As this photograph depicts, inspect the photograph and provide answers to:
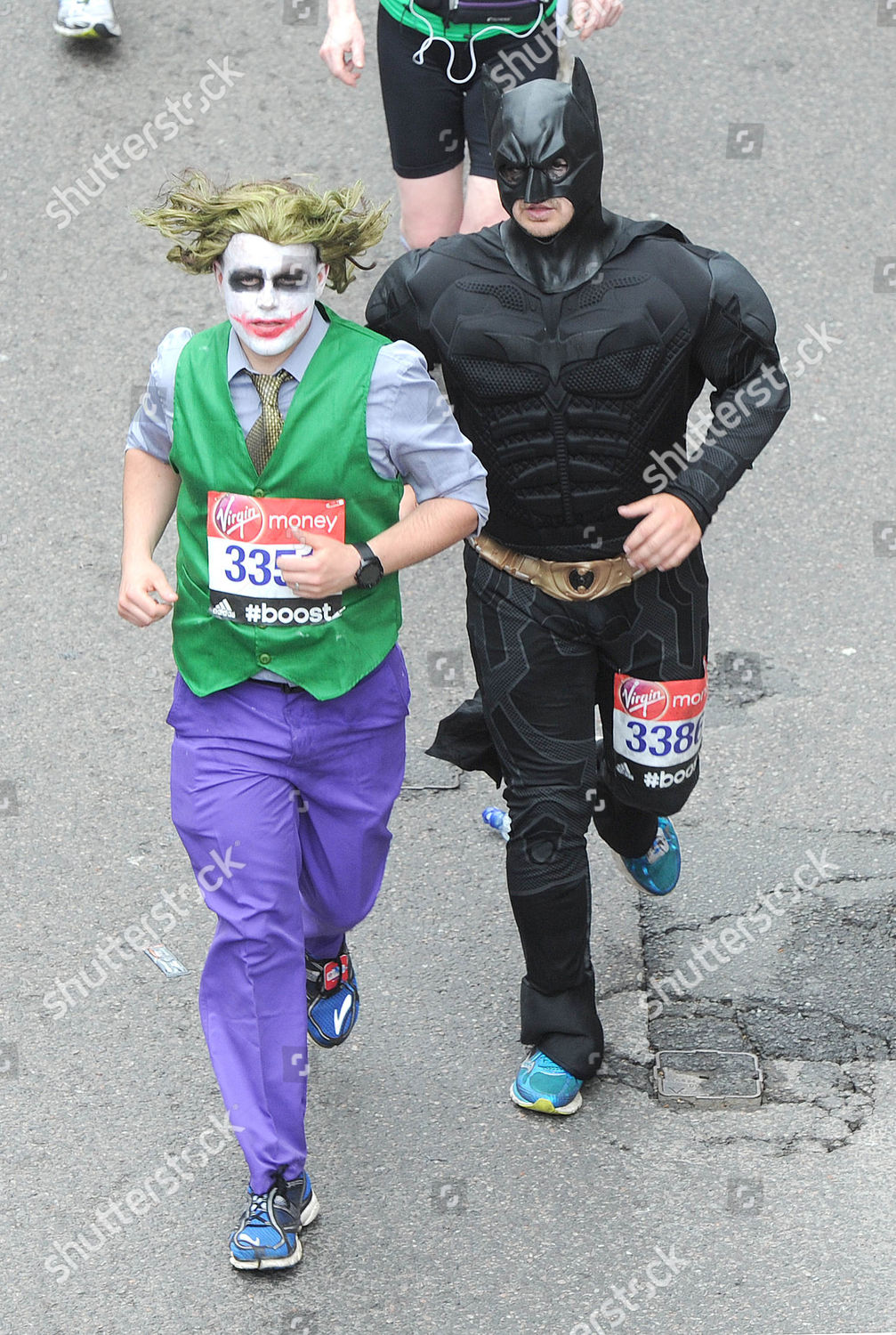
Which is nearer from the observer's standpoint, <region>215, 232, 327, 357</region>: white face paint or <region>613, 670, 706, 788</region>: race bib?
<region>215, 232, 327, 357</region>: white face paint

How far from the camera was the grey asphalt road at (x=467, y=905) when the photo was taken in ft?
12.7

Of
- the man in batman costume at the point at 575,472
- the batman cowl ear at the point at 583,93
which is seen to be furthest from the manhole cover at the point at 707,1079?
the batman cowl ear at the point at 583,93

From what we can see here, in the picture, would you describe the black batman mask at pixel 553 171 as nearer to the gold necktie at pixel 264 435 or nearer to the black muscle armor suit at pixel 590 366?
the black muscle armor suit at pixel 590 366

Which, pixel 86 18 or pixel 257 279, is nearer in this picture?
pixel 257 279

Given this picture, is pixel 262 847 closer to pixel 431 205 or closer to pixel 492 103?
pixel 492 103

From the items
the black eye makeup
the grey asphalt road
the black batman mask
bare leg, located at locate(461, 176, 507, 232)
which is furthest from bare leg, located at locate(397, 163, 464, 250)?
the black eye makeup

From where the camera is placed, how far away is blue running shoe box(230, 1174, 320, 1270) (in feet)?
12.6

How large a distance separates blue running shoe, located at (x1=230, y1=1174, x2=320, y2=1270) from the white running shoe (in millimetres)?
5721

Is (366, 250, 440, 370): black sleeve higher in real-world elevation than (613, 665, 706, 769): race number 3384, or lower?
higher

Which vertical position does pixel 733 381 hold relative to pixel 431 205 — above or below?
above

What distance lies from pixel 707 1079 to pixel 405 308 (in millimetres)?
1804

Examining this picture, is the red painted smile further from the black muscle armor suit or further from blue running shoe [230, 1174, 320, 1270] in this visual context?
blue running shoe [230, 1174, 320, 1270]

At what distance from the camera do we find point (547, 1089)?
4215 millimetres

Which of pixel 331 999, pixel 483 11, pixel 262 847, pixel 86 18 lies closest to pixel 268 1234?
pixel 331 999
